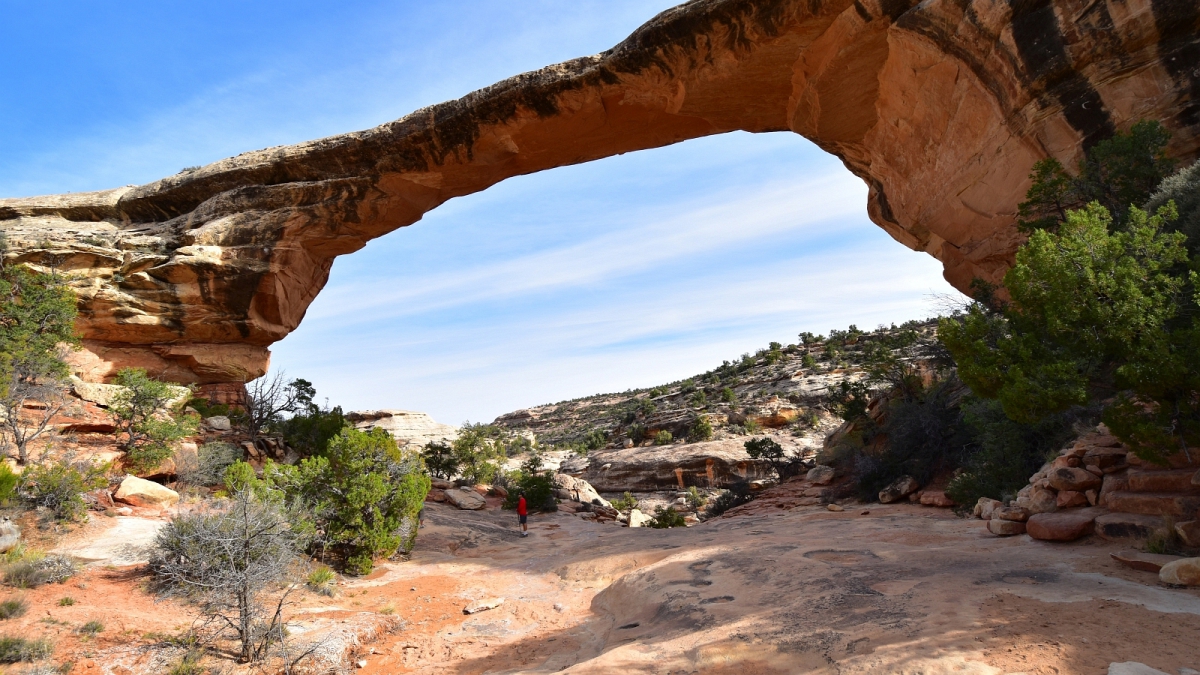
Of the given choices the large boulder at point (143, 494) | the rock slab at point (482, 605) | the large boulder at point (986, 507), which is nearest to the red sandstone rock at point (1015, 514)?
the large boulder at point (986, 507)

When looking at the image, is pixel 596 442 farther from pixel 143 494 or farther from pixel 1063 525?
pixel 1063 525

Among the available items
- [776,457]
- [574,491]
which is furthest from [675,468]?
[574,491]

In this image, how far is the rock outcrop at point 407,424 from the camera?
111 feet

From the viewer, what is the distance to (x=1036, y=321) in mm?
6234

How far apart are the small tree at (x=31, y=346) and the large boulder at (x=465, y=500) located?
9.84m

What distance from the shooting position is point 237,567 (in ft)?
23.0

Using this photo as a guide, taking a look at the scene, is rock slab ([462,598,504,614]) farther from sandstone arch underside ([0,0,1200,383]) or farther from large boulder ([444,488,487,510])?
sandstone arch underside ([0,0,1200,383])

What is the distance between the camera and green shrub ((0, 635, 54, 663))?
559 cm

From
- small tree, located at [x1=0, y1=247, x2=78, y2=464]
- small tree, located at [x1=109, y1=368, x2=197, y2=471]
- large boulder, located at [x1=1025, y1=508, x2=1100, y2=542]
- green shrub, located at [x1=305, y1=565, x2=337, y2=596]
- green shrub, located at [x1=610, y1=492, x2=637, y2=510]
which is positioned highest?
small tree, located at [x1=0, y1=247, x2=78, y2=464]

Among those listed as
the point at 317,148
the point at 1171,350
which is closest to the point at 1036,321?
the point at 1171,350

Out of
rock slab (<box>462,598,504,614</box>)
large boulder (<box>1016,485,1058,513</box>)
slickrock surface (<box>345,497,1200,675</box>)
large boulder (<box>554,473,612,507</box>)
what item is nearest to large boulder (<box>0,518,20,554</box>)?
slickrock surface (<box>345,497,1200,675</box>)

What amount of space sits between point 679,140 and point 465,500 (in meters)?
13.0

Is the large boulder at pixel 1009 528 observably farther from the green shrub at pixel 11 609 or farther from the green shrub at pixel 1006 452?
the green shrub at pixel 11 609

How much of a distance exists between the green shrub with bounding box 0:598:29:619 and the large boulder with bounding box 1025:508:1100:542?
470 inches
